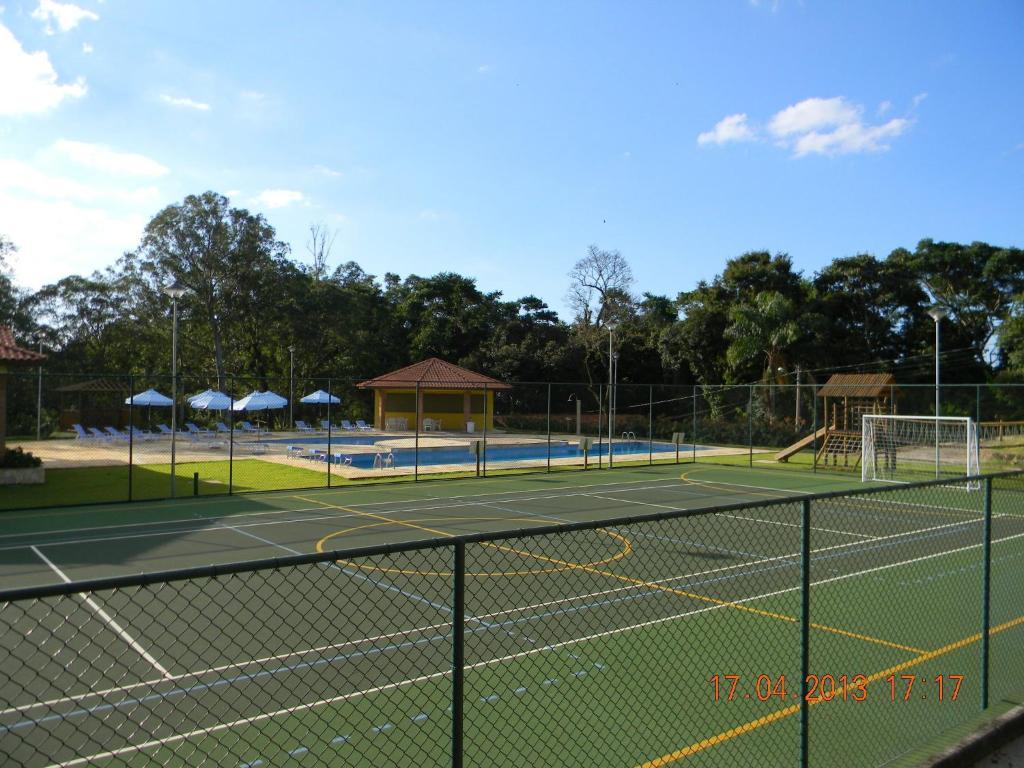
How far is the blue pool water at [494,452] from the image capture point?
30.0m

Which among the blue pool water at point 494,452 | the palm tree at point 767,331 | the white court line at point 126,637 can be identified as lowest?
the blue pool water at point 494,452

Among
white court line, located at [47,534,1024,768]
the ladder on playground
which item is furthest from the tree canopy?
white court line, located at [47,534,1024,768]

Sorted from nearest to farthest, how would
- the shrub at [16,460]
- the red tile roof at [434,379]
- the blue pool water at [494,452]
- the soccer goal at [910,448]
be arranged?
the shrub at [16,460]
the soccer goal at [910,448]
the blue pool water at [494,452]
the red tile roof at [434,379]

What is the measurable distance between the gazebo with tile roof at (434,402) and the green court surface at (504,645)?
29.4m

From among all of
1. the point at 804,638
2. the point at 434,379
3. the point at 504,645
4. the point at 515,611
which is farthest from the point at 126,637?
the point at 434,379

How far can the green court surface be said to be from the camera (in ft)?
17.1

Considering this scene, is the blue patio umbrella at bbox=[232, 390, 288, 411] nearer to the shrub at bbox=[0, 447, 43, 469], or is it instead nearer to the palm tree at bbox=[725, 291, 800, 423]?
the shrub at bbox=[0, 447, 43, 469]

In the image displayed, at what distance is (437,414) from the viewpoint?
45.7 metres

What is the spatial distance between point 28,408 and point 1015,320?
49.3 m

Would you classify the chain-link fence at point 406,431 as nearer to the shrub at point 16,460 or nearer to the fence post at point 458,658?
the shrub at point 16,460

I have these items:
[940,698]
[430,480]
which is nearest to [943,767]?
[940,698]

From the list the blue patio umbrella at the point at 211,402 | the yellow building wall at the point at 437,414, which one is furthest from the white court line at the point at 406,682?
the yellow building wall at the point at 437,414

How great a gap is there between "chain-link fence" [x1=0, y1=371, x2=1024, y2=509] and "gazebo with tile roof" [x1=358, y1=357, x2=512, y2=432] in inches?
4.8

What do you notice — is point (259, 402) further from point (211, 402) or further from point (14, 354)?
point (14, 354)
